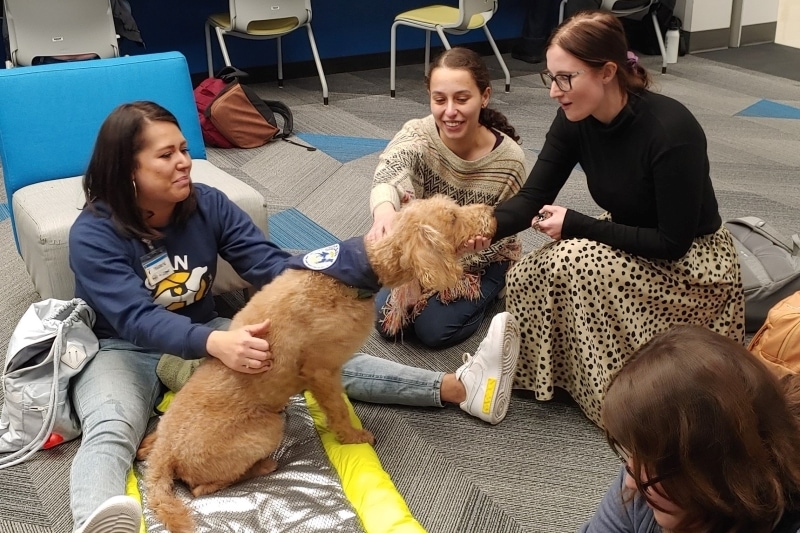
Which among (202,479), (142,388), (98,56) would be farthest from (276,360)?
(98,56)

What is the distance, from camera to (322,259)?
197 centimetres

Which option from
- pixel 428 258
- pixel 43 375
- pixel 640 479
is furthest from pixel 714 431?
pixel 43 375

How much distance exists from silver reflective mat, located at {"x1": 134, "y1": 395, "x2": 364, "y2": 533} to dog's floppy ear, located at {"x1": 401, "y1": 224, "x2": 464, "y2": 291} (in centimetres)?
60

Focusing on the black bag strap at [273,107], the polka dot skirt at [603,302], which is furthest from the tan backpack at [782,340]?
the black bag strap at [273,107]

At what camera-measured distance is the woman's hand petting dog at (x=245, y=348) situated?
1.85 meters

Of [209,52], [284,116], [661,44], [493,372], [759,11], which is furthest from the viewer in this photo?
[759,11]

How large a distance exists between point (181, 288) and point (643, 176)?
134 cm

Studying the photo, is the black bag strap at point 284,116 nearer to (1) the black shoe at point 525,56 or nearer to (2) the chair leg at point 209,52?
(2) the chair leg at point 209,52

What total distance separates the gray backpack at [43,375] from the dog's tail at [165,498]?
41 centimetres

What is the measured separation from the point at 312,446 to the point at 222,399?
372mm

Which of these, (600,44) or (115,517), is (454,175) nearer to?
(600,44)

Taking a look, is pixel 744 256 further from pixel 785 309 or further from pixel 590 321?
pixel 590 321

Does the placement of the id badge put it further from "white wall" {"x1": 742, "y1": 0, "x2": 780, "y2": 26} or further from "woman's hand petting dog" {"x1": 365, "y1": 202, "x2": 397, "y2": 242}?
"white wall" {"x1": 742, "y1": 0, "x2": 780, "y2": 26}

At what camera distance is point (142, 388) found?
2.16 m
